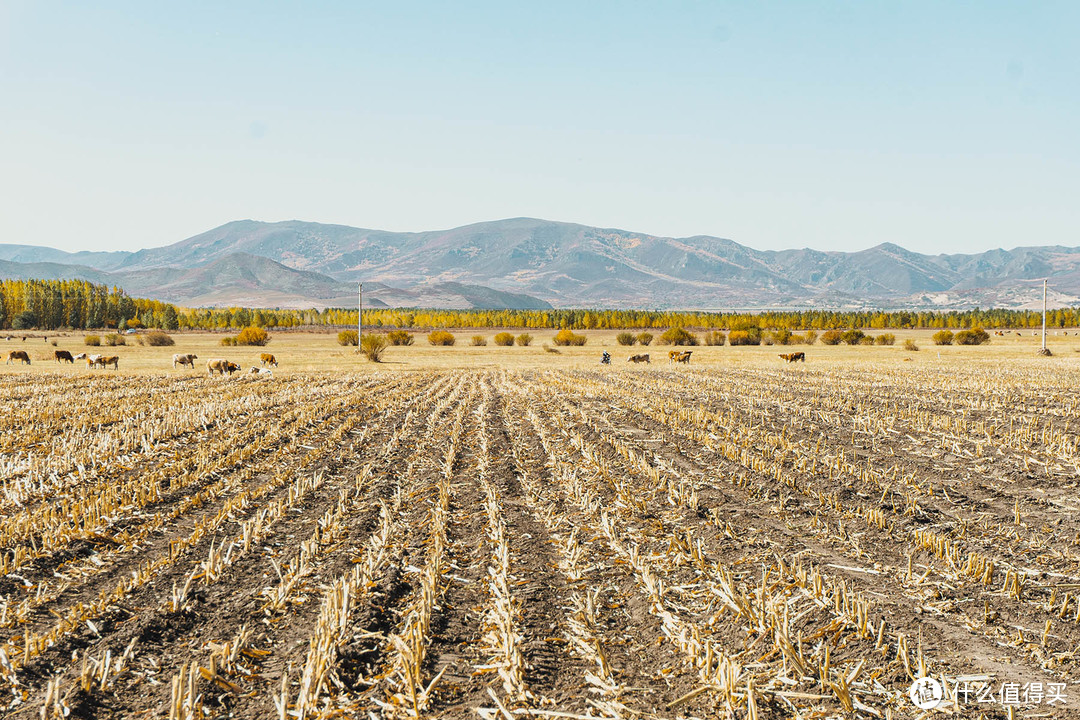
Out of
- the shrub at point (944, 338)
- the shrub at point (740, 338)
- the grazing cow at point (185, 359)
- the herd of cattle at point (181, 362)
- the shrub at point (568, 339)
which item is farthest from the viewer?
the shrub at point (740, 338)

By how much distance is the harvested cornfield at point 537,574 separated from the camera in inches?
228

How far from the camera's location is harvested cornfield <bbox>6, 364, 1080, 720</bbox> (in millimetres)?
5801

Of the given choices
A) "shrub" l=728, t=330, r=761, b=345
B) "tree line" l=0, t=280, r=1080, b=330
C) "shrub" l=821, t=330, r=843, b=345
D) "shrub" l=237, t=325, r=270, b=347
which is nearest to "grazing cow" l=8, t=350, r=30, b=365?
"shrub" l=237, t=325, r=270, b=347

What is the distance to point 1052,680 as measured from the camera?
19.3ft

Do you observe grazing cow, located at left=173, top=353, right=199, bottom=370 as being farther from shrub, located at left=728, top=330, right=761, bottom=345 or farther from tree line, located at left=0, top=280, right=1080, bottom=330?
tree line, located at left=0, top=280, right=1080, bottom=330

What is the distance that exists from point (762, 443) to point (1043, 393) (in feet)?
59.1

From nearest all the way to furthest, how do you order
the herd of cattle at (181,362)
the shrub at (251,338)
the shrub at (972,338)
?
the herd of cattle at (181,362) → the shrub at (251,338) → the shrub at (972,338)

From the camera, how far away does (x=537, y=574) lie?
8.39 metres

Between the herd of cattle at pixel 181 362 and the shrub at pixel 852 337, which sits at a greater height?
the shrub at pixel 852 337

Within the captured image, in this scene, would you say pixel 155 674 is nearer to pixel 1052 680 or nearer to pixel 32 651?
pixel 32 651

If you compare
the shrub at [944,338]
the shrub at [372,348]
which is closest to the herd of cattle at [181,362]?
the shrub at [372,348]

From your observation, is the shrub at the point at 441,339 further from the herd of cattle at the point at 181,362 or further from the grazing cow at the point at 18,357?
the grazing cow at the point at 18,357

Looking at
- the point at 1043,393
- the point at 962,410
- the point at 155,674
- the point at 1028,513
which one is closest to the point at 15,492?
the point at 155,674

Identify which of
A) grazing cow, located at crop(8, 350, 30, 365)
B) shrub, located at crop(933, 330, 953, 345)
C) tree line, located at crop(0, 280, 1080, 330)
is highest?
tree line, located at crop(0, 280, 1080, 330)
